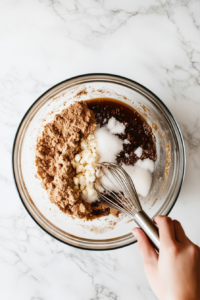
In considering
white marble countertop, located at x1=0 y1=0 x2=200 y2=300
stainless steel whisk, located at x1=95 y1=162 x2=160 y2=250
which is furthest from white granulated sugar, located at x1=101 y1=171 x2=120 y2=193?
white marble countertop, located at x1=0 y1=0 x2=200 y2=300

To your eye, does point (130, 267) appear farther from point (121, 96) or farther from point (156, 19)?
point (156, 19)

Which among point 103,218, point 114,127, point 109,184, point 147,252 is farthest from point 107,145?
point 147,252

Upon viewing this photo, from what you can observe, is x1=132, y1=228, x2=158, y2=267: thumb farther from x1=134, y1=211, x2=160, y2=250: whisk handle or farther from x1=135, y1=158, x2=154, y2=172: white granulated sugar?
x1=135, y1=158, x2=154, y2=172: white granulated sugar

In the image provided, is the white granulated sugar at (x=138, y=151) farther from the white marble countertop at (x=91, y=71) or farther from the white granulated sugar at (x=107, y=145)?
the white marble countertop at (x=91, y=71)

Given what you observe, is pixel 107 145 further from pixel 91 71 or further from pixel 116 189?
pixel 91 71

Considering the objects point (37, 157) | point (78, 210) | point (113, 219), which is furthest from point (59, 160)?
point (113, 219)
